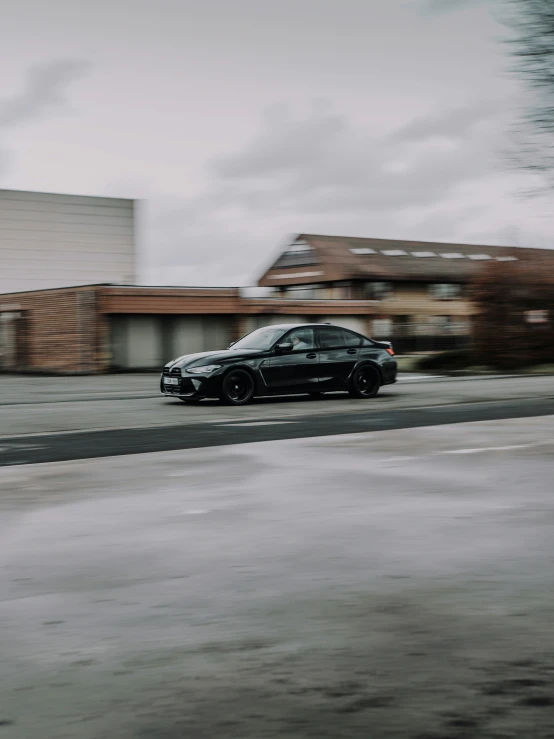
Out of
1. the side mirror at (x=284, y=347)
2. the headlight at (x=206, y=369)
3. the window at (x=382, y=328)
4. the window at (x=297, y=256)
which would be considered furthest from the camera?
the window at (x=297, y=256)

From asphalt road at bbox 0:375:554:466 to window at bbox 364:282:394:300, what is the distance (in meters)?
33.9

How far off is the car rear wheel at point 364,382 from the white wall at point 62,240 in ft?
150

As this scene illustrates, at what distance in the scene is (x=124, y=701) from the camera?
11.5 ft

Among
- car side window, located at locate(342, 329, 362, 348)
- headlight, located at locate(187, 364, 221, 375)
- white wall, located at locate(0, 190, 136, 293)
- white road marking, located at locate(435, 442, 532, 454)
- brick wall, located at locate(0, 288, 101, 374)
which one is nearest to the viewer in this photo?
white road marking, located at locate(435, 442, 532, 454)

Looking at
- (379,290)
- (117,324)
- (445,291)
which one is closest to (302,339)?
(117,324)

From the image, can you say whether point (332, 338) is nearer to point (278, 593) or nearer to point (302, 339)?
point (302, 339)

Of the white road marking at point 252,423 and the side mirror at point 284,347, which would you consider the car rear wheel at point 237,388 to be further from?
the white road marking at point 252,423

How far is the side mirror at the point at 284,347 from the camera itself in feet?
60.0

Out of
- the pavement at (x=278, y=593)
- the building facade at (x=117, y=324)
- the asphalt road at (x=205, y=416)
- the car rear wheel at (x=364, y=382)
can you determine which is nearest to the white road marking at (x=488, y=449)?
the pavement at (x=278, y=593)

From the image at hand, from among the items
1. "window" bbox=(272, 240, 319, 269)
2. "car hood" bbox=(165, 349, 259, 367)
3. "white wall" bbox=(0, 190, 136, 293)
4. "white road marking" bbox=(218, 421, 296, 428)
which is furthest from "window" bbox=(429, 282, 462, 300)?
"white road marking" bbox=(218, 421, 296, 428)

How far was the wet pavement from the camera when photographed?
3.40 meters

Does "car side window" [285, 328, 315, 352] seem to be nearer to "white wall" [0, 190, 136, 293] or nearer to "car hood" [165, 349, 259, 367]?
"car hood" [165, 349, 259, 367]

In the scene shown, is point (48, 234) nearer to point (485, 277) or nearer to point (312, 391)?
point (485, 277)

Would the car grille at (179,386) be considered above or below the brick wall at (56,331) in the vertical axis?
below
